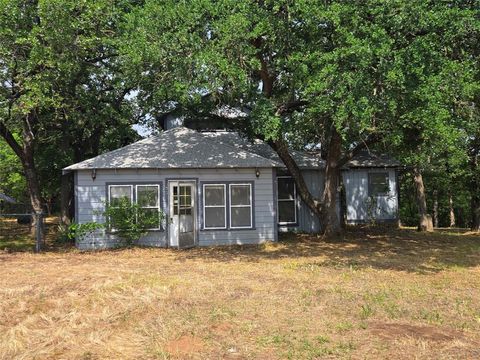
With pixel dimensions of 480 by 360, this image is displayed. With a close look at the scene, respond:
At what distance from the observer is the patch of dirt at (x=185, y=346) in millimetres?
5281

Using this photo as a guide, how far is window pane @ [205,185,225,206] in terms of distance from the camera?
51.2ft

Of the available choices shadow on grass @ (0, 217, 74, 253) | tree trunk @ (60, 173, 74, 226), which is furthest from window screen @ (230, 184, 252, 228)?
tree trunk @ (60, 173, 74, 226)

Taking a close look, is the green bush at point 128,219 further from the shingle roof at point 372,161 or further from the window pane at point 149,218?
the shingle roof at point 372,161

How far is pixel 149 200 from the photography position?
15.3 m

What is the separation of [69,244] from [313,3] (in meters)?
11.2

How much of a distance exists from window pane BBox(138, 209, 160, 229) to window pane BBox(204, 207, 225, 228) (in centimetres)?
161

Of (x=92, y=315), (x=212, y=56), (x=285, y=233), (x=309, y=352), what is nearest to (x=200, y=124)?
(x=285, y=233)

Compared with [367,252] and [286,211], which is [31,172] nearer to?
[286,211]

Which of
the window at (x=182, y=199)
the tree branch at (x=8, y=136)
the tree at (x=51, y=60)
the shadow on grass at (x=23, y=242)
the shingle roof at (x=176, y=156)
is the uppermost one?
the tree at (x=51, y=60)

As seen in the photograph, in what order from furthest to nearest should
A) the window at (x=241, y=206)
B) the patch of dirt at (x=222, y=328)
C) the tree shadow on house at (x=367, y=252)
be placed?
1. the window at (x=241, y=206)
2. the tree shadow on house at (x=367, y=252)
3. the patch of dirt at (x=222, y=328)

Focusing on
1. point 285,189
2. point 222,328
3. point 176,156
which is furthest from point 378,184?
point 222,328

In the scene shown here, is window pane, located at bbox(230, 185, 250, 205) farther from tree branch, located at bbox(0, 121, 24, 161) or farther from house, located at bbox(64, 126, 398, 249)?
tree branch, located at bbox(0, 121, 24, 161)

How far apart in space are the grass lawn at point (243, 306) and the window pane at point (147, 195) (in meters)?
2.72

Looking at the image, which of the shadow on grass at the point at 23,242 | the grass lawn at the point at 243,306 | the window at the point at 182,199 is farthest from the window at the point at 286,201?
the shadow on grass at the point at 23,242
